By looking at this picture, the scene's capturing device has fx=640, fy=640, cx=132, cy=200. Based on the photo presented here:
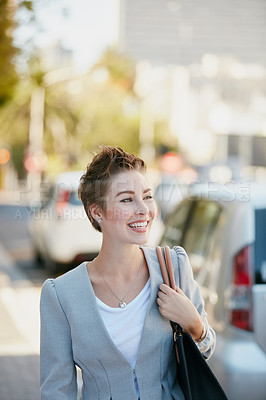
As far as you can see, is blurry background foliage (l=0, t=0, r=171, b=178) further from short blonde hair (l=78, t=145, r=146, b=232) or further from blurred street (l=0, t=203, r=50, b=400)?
short blonde hair (l=78, t=145, r=146, b=232)

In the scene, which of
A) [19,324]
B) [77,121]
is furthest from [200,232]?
[77,121]

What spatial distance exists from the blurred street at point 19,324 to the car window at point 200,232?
1.86m

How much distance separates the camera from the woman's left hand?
2.17m

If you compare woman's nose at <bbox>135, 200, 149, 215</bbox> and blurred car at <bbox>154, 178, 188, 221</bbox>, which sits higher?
blurred car at <bbox>154, 178, 188, 221</bbox>

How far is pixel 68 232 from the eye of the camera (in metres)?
10.9

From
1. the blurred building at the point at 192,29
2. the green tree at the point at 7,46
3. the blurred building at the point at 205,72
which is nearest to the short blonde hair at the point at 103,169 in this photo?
the green tree at the point at 7,46

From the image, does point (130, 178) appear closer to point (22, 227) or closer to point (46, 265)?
point (46, 265)

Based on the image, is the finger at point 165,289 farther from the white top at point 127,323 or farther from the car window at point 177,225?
the car window at point 177,225

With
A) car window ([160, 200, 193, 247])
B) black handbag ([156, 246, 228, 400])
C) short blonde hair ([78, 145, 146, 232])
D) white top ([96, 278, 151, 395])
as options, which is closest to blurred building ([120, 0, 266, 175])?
car window ([160, 200, 193, 247])

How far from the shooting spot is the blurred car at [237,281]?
3404 mm

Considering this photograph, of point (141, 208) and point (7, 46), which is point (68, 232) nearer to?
point (7, 46)

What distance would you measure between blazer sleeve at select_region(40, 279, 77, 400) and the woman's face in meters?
0.31

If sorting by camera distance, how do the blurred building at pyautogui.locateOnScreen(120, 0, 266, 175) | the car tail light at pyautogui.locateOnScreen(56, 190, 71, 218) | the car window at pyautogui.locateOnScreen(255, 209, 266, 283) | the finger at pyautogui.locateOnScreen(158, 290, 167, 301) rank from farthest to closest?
the blurred building at pyautogui.locateOnScreen(120, 0, 266, 175), the car tail light at pyautogui.locateOnScreen(56, 190, 71, 218), the car window at pyautogui.locateOnScreen(255, 209, 266, 283), the finger at pyautogui.locateOnScreen(158, 290, 167, 301)

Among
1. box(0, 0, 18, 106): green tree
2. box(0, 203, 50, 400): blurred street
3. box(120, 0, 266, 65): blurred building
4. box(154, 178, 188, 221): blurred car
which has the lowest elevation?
box(0, 203, 50, 400): blurred street
